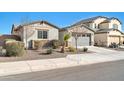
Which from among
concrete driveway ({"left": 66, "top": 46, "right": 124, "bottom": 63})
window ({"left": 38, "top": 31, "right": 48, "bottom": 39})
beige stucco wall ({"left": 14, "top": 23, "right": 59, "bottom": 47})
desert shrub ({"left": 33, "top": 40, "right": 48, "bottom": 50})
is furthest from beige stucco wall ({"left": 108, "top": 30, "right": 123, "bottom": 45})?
desert shrub ({"left": 33, "top": 40, "right": 48, "bottom": 50})

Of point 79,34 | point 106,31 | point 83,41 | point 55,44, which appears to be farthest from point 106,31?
point 55,44

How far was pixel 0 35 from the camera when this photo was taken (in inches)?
1002

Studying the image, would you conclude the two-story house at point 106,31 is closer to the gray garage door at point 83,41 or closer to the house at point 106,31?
the house at point 106,31

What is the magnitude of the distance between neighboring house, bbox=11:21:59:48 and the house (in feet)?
35.3

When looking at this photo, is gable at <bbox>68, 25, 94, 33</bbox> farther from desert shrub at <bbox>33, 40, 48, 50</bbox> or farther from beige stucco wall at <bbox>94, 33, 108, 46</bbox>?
desert shrub at <bbox>33, 40, 48, 50</bbox>

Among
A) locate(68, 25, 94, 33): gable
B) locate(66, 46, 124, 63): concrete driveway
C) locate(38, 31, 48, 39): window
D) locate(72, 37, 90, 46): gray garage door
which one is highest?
locate(68, 25, 94, 33): gable

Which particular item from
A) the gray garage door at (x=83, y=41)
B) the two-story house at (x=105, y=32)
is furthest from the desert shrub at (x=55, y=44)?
the two-story house at (x=105, y=32)

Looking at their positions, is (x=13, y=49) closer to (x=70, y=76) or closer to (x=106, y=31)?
(x=70, y=76)

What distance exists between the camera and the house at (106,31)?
2970 cm

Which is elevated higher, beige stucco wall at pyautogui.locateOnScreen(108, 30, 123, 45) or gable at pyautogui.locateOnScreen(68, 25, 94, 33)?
gable at pyautogui.locateOnScreen(68, 25, 94, 33)

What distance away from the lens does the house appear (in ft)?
97.5

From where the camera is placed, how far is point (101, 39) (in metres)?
30.4

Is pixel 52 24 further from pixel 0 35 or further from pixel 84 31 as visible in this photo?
pixel 0 35
